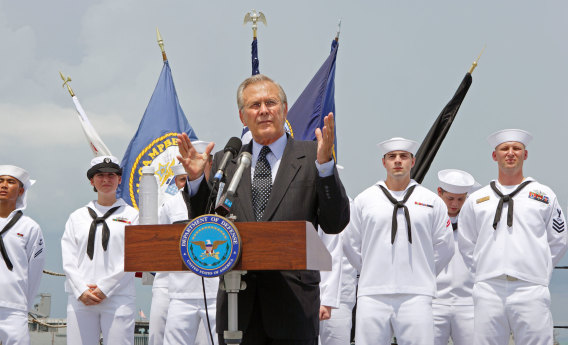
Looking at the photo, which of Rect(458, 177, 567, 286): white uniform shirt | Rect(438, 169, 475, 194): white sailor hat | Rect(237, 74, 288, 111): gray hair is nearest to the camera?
Rect(237, 74, 288, 111): gray hair

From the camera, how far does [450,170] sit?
8.64m

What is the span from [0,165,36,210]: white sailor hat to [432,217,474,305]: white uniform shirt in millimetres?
4606

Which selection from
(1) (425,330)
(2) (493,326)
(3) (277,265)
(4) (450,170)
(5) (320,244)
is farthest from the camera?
(4) (450,170)

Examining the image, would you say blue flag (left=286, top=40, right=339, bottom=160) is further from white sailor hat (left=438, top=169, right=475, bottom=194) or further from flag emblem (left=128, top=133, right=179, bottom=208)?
white sailor hat (left=438, top=169, right=475, bottom=194)

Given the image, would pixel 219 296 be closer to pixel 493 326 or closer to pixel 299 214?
pixel 299 214

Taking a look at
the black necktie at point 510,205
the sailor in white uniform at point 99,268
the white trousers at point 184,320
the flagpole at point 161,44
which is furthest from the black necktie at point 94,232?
the flagpole at point 161,44

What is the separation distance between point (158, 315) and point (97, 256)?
888mm

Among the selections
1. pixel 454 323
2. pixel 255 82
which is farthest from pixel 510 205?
pixel 255 82

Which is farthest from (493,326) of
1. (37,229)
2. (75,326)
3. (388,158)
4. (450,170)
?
(37,229)

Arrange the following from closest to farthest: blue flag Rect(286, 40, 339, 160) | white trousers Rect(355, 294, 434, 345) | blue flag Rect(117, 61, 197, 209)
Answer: white trousers Rect(355, 294, 434, 345)
blue flag Rect(286, 40, 339, 160)
blue flag Rect(117, 61, 197, 209)

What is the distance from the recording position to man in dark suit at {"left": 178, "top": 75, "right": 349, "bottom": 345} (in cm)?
348

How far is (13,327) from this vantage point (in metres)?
7.31

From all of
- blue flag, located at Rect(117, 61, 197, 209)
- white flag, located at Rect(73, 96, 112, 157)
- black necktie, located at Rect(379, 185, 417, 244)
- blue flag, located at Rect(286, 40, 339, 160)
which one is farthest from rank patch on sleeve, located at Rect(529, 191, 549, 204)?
white flag, located at Rect(73, 96, 112, 157)

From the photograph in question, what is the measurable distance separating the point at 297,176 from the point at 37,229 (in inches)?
196
